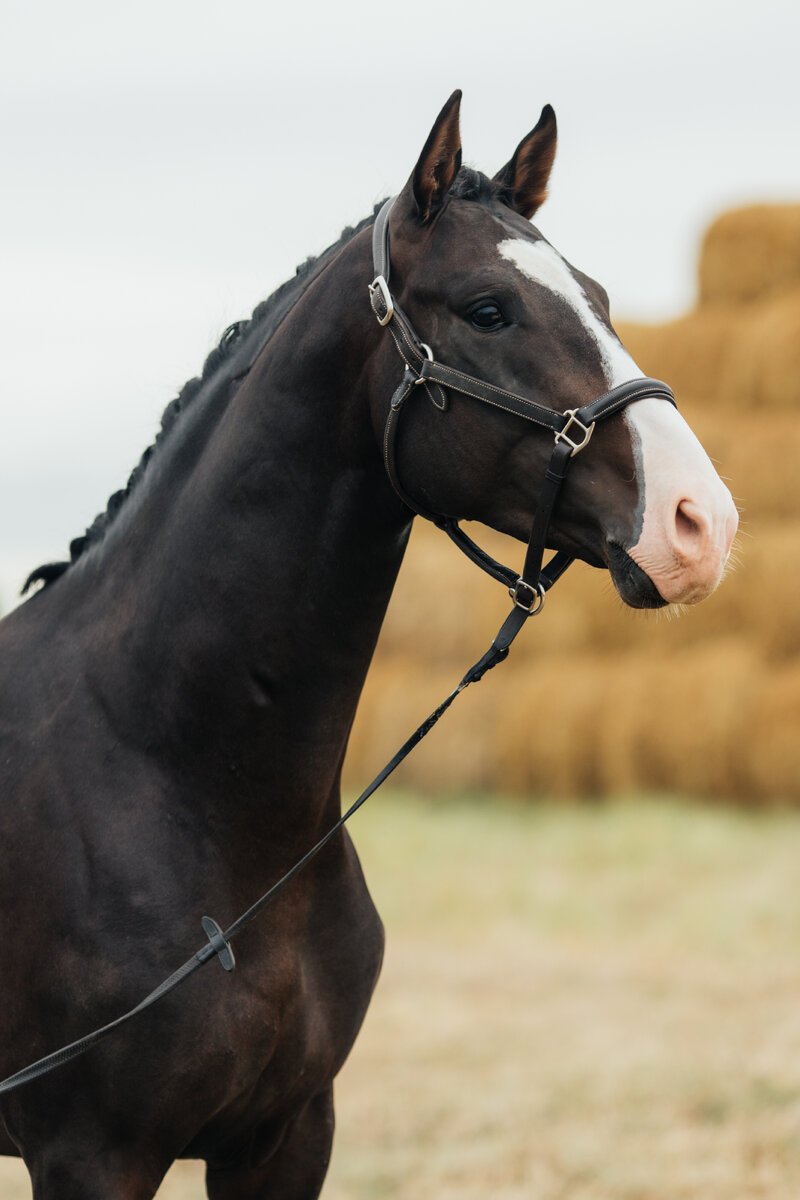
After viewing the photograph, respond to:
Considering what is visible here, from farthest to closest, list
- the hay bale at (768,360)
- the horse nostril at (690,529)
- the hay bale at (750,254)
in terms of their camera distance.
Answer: the hay bale at (750,254)
the hay bale at (768,360)
the horse nostril at (690,529)

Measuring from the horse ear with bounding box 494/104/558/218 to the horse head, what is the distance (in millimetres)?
150

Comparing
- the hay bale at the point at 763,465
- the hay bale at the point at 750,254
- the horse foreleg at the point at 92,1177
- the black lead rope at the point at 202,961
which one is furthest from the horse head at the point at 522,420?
the hay bale at the point at 750,254

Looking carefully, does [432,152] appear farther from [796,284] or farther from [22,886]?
[796,284]

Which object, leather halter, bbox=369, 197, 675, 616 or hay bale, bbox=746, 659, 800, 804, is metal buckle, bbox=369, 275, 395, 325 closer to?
leather halter, bbox=369, 197, 675, 616

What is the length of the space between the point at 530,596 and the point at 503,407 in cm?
36

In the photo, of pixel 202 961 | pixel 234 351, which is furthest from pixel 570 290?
pixel 202 961

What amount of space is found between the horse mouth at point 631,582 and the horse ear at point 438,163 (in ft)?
2.38

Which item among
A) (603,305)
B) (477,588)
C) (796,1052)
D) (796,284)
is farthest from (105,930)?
(796,284)

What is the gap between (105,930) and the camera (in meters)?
2.30

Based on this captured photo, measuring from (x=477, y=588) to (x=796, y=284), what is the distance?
4237mm

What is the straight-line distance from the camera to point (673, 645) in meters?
11.6

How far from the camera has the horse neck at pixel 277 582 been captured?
2.40 m

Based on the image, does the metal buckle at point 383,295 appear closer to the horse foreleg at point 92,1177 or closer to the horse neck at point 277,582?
the horse neck at point 277,582

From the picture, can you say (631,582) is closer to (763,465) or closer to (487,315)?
(487,315)
